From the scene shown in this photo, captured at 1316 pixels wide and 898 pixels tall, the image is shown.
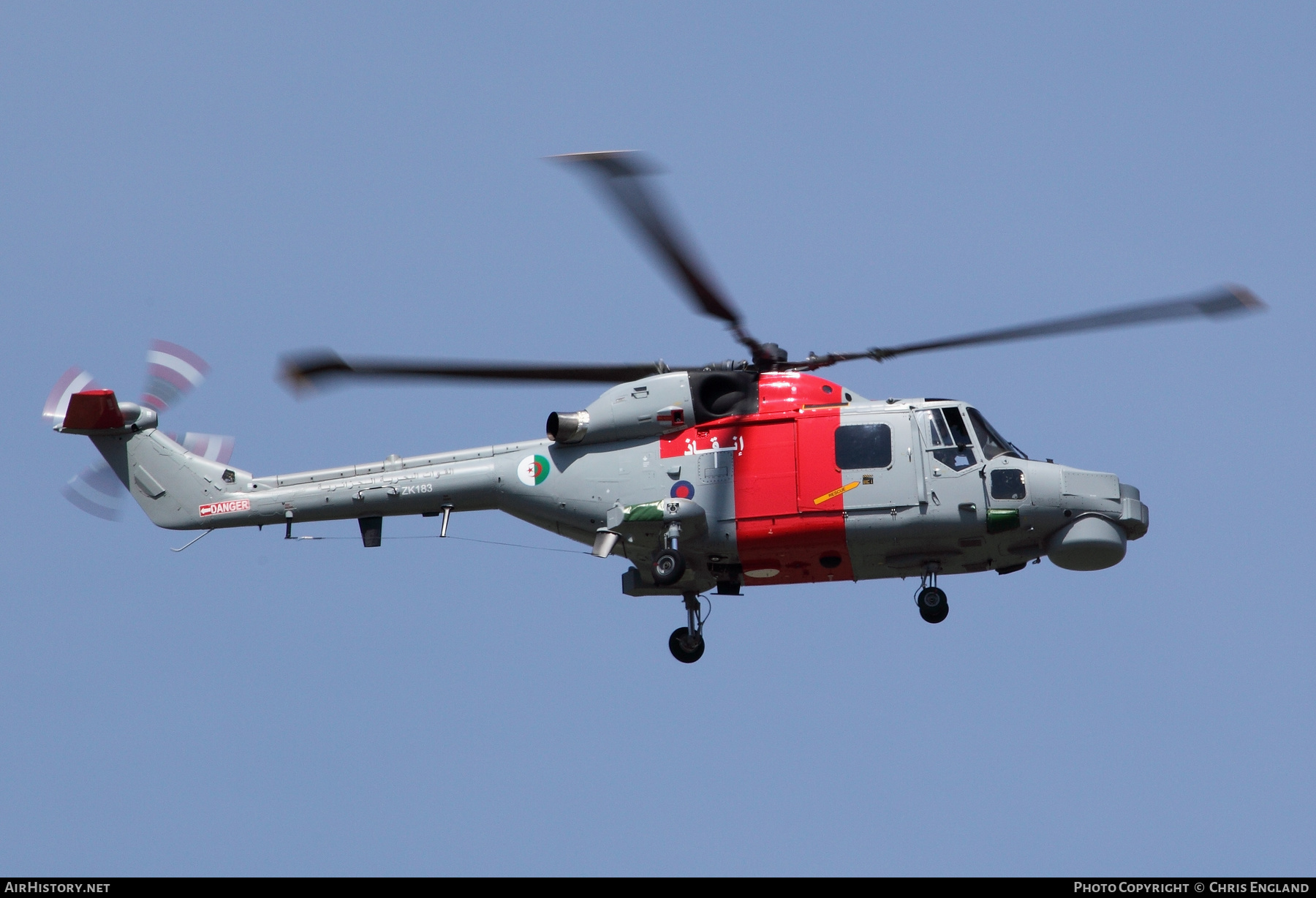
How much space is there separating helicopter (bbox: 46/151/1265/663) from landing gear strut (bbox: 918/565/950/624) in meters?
0.02

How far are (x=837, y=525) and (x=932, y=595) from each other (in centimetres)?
164

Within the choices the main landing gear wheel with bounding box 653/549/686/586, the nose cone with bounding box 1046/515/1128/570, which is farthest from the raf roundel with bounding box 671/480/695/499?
the nose cone with bounding box 1046/515/1128/570

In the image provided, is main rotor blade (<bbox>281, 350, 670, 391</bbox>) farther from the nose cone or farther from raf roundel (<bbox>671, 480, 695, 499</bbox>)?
the nose cone

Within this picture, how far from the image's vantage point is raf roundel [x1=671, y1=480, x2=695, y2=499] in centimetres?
A: 2133

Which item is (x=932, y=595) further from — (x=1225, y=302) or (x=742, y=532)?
(x=1225, y=302)

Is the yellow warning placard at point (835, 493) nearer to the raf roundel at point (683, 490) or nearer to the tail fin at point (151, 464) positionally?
the raf roundel at point (683, 490)

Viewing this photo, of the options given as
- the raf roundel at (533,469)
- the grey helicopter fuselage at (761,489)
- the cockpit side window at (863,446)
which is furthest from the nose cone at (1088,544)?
the raf roundel at (533,469)

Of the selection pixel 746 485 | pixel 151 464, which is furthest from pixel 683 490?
pixel 151 464

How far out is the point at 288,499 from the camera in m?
22.7

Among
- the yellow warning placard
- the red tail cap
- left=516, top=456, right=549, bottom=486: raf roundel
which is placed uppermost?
the red tail cap

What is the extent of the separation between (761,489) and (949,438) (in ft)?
8.30

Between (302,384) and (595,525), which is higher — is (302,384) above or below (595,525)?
above

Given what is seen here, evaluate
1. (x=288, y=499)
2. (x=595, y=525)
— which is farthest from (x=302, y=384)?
(x=595, y=525)
